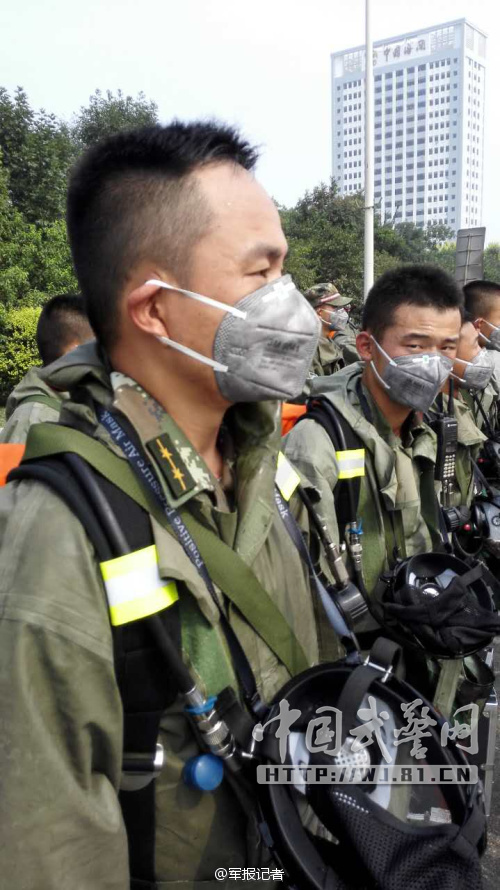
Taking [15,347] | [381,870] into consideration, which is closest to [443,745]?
[381,870]

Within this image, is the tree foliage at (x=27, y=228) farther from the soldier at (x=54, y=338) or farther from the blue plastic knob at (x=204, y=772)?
the blue plastic knob at (x=204, y=772)

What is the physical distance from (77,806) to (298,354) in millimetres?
951

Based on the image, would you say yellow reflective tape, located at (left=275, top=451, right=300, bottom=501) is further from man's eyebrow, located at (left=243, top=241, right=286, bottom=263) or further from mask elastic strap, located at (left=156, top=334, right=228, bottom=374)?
man's eyebrow, located at (left=243, top=241, right=286, bottom=263)

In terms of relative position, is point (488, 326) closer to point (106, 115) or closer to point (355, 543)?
point (355, 543)

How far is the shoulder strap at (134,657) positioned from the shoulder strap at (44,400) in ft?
7.33

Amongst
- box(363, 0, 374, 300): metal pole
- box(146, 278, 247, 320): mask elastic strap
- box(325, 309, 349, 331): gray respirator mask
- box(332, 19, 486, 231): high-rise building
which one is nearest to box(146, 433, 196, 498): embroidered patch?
box(146, 278, 247, 320): mask elastic strap

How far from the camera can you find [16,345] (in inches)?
556

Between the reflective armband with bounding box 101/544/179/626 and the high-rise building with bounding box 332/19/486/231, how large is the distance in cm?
10577

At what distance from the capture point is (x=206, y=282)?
1.36 m

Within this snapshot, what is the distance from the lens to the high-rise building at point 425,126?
10444 centimetres

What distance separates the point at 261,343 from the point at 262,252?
0.59ft

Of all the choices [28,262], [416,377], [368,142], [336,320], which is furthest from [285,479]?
[28,262]

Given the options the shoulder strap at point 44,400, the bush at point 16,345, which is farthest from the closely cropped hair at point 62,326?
the bush at point 16,345

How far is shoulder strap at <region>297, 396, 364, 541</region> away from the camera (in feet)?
7.96
